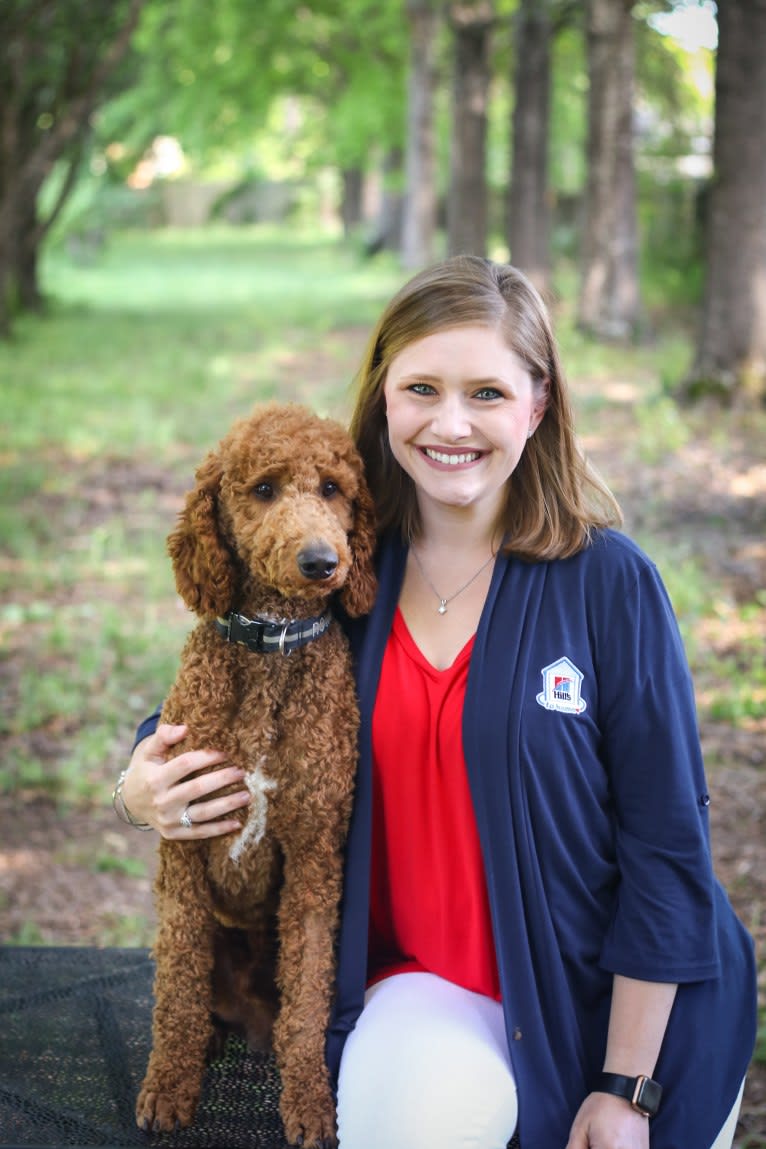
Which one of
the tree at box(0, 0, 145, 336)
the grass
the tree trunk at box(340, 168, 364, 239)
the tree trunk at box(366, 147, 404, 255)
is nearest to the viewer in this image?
the grass

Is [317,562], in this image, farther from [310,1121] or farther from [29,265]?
[29,265]

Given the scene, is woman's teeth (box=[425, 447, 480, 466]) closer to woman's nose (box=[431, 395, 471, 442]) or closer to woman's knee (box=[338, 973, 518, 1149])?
woman's nose (box=[431, 395, 471, 442])

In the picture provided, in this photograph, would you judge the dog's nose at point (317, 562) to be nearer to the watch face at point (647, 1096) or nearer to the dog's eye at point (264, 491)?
the dog's eye at point (264, 491)

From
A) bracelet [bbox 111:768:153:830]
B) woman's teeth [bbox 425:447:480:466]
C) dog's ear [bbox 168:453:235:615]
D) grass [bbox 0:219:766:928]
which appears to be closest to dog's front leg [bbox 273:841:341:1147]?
bracelet [bbox 111:768:153:830]

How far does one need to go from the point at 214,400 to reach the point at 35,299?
26.3 ft

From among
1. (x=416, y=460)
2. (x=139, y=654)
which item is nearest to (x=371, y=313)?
(x=139, y=654)

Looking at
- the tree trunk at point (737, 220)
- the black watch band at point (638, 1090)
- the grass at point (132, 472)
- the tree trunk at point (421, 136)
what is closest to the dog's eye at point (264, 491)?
the grass at point (132, 472)

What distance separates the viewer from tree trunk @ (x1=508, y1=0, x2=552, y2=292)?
545 inches

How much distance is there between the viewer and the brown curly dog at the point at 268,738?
2.12 meters

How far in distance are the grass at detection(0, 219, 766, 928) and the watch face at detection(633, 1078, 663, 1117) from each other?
1.47 m

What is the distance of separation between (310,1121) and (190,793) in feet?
2.07

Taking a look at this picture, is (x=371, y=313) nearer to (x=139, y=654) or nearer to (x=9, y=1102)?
(x=139, y=654)

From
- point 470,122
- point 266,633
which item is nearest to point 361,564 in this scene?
point 266,633

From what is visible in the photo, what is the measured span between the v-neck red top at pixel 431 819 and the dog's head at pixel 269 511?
187 millimetres
